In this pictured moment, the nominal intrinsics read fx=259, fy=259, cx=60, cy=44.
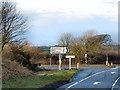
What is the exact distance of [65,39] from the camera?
57.3m

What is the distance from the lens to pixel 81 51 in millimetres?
52312

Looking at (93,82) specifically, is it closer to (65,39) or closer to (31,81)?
(31,81)

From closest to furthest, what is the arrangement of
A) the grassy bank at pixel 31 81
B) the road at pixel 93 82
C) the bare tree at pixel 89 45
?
the grassy bank at pixel 31 81
the road at pixel 93 82
the bare tree at pixel 89 45

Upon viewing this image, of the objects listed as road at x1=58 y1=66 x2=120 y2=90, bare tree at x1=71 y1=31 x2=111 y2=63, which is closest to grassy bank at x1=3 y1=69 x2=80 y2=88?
road at x1=58 y1=66 x2=120 y2=90

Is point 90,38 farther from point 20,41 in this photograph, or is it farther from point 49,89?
point 49,89

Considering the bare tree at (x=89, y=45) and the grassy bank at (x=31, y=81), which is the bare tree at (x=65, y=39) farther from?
the grassy bank at (x=31, y=81)

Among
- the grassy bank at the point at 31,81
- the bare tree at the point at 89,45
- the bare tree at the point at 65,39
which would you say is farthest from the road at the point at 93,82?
the bare tree at the point at 65,39

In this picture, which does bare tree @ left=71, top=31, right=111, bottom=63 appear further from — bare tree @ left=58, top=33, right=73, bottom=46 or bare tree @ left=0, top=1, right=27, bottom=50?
bare tree @ left=0, top=1, right=27, bottom=50

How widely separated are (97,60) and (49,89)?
116ft

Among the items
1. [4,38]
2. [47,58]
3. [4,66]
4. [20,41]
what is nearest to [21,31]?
[20,41]

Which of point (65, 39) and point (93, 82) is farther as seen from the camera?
point (65, 39)

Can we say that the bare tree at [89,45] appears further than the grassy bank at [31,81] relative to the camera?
Yes

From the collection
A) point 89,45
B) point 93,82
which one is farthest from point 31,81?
point 89,45

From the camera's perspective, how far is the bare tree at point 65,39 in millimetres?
56688
